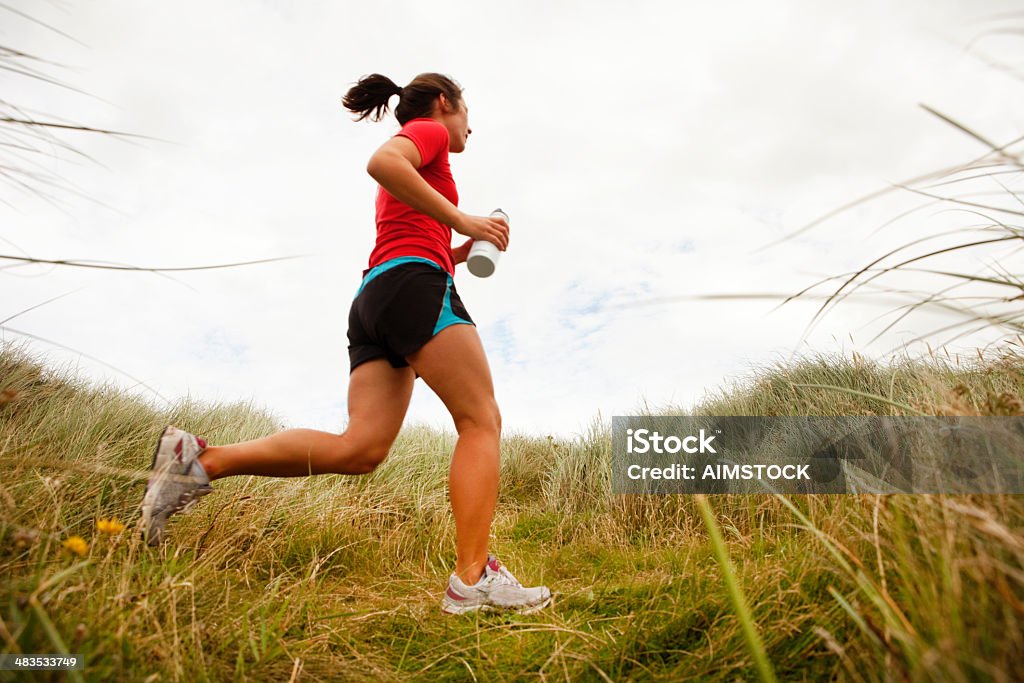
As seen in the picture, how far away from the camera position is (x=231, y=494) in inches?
111

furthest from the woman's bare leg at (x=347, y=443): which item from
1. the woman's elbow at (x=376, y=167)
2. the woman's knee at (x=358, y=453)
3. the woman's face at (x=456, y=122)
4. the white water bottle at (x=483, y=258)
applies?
the woman's face at (x=456, y=122)

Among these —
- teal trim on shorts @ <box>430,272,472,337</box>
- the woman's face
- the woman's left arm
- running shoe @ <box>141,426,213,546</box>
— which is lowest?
running shoe @ <box>141,426,213,546</box>

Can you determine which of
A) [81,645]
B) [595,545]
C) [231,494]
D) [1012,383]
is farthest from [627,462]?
[81,645]

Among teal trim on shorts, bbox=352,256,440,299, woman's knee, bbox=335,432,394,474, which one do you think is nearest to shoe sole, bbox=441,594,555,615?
woman's knee, bbox=335,432,394,474

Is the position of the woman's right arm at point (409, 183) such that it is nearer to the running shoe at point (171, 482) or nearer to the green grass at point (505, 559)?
the running shoe at point (171, 482)

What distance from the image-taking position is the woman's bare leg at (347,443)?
2.13 metres

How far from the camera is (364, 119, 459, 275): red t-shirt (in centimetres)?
225

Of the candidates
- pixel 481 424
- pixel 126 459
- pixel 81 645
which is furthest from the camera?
pixel 126 459

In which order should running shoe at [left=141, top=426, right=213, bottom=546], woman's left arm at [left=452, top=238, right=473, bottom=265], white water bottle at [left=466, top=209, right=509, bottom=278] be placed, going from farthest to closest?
woman's left arm at [left=452, top=238, right=473, bottom=265] → white water bottle at [left=466, top=209, right=509, bottom=278] → running shoe at [left=141, top=426, right=213, bottom=546]

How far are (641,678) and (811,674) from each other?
0.43 m

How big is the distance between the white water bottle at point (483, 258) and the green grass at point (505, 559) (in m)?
1.30

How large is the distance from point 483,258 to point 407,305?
401 millimetres

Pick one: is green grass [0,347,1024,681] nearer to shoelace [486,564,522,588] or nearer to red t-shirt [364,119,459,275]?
shoelace [486,564,522,588]

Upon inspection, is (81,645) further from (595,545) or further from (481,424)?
(595,545)
